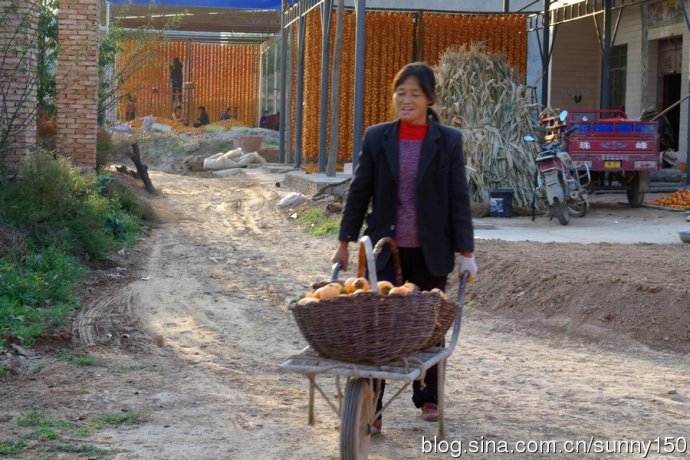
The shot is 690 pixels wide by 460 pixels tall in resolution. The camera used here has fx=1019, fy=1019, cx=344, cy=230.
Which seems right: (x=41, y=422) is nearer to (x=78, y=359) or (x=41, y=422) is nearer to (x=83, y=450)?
(x=83, y=450)

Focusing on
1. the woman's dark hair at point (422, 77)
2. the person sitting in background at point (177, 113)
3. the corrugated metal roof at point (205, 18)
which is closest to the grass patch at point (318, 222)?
the woman's dark hair at point (422, 77)

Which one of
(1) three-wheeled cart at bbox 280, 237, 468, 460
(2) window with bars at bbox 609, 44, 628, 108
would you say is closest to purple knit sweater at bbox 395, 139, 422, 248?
(1) three-wheeled cart at bbox 280, 237, 468, 460

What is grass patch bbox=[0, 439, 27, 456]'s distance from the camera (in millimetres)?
5176

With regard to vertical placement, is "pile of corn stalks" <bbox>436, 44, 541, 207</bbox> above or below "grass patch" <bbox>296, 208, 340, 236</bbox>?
above

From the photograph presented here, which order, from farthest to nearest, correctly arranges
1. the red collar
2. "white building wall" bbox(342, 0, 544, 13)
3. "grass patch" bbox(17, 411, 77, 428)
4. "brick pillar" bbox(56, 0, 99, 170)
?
"white building wall" bbox(342, 0, 544, 13) < "brick pillar" bbox(56, 0, 99, 170) < "grass patch" bbox(17, 411, 77, 428) < the red collar

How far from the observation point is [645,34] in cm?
1878

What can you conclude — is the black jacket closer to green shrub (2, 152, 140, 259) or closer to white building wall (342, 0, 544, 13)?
green shrub (2, 152, 140, 259)

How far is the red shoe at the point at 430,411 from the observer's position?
19.0ft

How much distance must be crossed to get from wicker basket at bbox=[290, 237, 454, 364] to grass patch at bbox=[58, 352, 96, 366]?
3006 millimetres

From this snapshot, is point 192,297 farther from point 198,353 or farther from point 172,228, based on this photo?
point 172,228

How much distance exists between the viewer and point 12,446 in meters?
5.26

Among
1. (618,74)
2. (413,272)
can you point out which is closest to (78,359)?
(413,272)

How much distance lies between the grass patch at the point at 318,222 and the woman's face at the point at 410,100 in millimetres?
8726

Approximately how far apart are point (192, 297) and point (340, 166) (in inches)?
477
